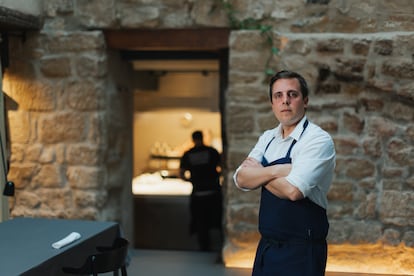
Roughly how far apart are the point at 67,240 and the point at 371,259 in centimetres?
248

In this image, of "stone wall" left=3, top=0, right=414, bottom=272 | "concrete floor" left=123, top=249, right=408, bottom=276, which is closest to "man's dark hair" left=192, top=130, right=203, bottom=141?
"stone wall" left=3, top=0, right=414, bottom=272

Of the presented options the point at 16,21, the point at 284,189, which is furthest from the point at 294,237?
the point at 16,21

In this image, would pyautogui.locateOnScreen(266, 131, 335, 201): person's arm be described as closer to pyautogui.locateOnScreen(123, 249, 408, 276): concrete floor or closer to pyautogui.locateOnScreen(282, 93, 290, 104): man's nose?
pyautogui.locateOnScreen(282, 93, 290, 104): man's nose

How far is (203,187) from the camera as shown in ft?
17.9

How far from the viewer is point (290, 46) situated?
→ 13.5 feet

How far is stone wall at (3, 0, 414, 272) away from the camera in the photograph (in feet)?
13.3

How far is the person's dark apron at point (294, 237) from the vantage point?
230 cm

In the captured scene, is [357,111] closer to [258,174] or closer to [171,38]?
[171,38]

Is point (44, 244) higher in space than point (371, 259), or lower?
higher

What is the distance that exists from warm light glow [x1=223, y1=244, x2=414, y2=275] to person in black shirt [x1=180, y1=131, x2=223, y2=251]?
1.60 m

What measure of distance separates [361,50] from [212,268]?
2.08 m

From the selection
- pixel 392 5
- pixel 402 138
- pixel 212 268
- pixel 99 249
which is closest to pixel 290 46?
pixel 392 5

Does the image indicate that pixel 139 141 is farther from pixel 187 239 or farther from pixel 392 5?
pixel 392 5

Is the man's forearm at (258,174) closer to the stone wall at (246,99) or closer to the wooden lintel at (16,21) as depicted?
the stone wall at (246,99)
